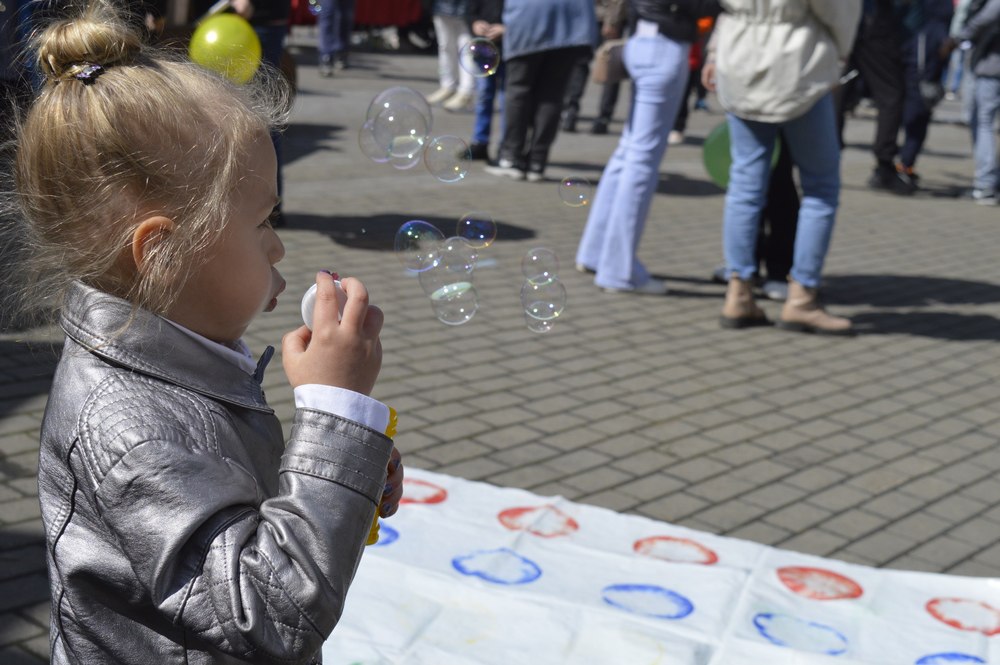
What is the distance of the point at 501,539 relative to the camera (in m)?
3.37

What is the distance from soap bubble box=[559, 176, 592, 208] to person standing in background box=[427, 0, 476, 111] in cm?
806

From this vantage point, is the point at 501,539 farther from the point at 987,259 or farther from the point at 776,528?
the point at 987,259

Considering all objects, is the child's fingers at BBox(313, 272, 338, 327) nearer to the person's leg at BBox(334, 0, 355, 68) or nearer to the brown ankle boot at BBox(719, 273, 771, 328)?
the brown ankle boot at BBox(719, 273, 771, 328)

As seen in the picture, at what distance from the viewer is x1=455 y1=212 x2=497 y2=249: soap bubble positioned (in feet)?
9.93

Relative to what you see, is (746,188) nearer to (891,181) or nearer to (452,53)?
(891,181)

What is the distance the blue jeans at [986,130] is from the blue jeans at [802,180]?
184 inches

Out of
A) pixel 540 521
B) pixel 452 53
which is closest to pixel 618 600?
pixel 540 521

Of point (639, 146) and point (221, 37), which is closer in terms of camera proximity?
point (221, 37)

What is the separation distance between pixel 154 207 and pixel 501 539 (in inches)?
82.2

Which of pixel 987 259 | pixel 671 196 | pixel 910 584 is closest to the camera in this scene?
pixel 910 584

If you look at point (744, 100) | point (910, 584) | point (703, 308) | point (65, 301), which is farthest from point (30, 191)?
point (703, 308)

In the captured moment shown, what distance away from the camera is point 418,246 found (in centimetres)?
271

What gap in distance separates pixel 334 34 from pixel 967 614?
46.2ft

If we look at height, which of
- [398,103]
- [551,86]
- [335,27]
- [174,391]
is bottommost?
[335,27]
